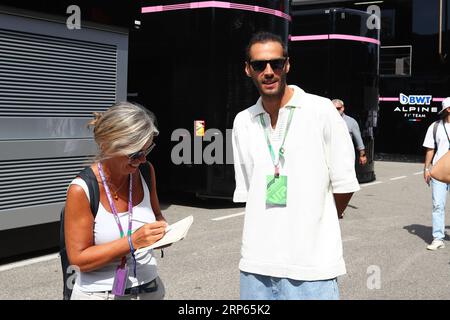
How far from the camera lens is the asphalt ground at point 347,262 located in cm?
488

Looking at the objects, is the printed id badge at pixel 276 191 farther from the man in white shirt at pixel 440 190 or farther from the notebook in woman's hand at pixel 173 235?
the man in white shirt at pixel 440 190

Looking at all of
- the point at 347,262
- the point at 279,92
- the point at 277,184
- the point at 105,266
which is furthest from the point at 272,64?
the point at 347,262

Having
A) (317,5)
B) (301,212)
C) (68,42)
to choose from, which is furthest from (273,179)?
(317,5)

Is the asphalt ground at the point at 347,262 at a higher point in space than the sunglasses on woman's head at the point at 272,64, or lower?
lower

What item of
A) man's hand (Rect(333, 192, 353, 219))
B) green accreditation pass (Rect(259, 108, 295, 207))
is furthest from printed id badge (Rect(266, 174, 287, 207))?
man's hand (Rect(333, 192, 353, 219))

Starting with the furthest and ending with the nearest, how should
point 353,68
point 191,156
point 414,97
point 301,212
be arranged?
point 414,97
point 353,68
point 191,156
point 301,212

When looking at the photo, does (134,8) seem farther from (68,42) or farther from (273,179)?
(273,179)

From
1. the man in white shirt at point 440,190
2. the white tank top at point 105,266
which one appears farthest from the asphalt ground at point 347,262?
the white tank top at point 105,266

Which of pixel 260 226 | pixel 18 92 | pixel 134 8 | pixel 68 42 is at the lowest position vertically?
pixel 260 226

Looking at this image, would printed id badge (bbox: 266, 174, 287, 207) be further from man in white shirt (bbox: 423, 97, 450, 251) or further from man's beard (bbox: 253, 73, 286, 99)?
man in white shirt (bbox: 423, 97, 450, 251)

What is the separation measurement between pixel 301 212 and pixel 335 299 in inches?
16.4

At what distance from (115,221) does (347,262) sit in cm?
407

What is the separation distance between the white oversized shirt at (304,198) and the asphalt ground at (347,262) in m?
2.37
